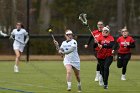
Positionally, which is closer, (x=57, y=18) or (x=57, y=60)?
(x=57, y=60)

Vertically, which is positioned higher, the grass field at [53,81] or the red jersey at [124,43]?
the red jersey at [124,43]

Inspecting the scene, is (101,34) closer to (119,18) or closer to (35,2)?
(119,18)

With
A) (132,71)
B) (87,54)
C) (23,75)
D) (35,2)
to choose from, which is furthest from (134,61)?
(35,2)

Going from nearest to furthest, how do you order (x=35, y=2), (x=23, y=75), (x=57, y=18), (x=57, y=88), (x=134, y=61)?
(x=57, y=88) < (x=23, y=75) < (x=134, y=61) < (x=57, y=18) < (x=35, y=2)

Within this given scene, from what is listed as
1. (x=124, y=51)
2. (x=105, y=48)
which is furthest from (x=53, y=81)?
(x=105, y=48)

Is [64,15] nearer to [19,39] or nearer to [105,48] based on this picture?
[19,39]

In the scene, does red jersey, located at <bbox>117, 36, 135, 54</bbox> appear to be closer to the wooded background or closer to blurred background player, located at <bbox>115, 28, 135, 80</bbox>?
blurred background player, located at <bbox>115, 28, 135, 80</bbox>

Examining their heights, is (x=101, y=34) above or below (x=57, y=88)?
above

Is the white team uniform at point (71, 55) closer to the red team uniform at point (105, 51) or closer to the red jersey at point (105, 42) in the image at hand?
the red team uniform at point (105, 51)

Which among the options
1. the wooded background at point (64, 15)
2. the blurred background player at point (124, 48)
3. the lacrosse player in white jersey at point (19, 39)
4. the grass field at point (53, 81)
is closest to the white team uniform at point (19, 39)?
the lacrosse player in white jersey at point (19, 39)

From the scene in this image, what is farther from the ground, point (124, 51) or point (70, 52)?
point (70, 52)

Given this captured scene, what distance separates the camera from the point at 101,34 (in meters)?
19.8

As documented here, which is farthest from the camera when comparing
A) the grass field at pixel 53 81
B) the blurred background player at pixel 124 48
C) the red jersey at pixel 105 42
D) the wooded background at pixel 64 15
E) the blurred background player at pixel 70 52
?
the wooded background at pixel 64 15

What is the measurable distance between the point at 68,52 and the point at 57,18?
112 feet
